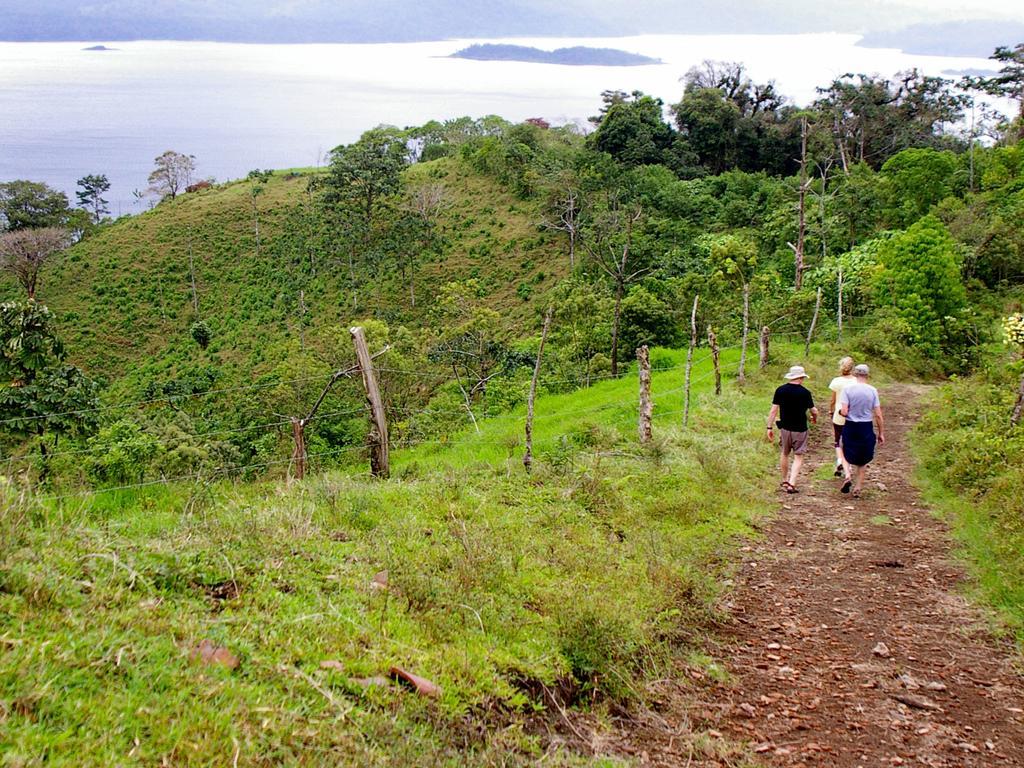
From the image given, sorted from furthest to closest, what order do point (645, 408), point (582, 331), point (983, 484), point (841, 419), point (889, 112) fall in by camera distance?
point (889, 112)
point (582, 331)
point (645, 408)
point (841, 419)
point (983, 484)

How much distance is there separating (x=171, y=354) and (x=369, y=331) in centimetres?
2399

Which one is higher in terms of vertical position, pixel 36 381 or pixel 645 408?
pixel 645 408

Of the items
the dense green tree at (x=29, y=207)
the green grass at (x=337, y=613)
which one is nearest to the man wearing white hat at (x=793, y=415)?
the green grass at (x=337, y=613)

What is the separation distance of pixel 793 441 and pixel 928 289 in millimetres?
14681

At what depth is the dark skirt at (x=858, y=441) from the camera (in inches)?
336

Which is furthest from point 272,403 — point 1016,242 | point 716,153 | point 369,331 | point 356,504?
point 716,153

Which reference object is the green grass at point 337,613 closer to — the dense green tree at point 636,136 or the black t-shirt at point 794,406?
the black t-shirt at point 794,406

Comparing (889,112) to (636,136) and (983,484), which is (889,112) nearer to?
(636,136)

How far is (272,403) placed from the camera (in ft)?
87.6

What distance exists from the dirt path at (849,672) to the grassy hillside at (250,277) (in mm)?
32356

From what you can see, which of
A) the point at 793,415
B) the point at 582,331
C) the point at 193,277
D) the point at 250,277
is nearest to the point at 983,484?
the point at 793,415

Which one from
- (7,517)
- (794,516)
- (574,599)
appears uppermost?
(7,517)

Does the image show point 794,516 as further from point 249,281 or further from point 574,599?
point 249,281

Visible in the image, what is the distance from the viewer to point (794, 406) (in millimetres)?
8781
